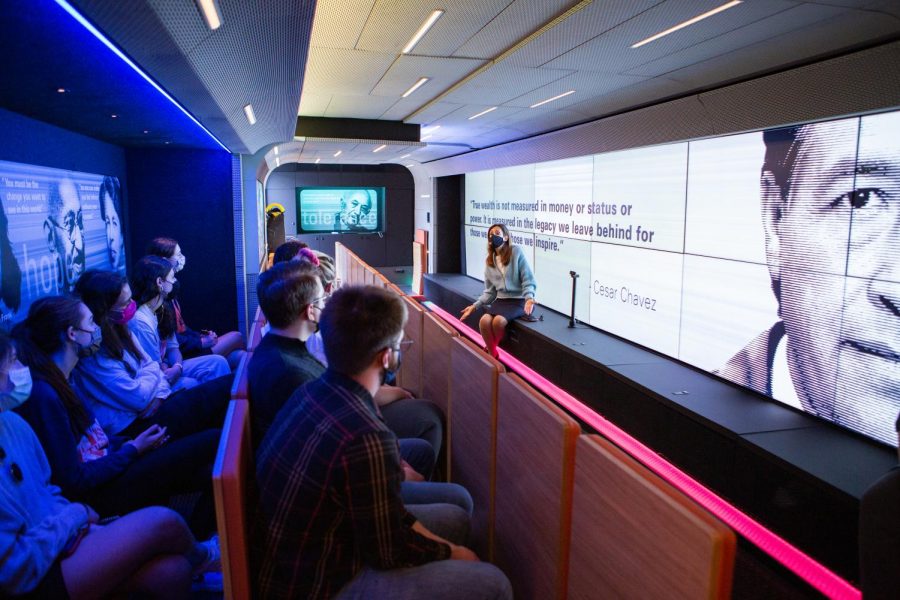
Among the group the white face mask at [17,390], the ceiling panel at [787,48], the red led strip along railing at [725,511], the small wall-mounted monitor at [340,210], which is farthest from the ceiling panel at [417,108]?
the small wall-mounted monitor at [340,210]

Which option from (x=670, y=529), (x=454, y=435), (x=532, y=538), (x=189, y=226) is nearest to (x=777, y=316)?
(x=454, y=435)

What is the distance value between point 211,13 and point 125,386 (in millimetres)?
1884

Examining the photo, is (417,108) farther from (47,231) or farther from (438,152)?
(438,152)

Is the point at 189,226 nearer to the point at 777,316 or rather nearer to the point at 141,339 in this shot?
the point at 141,339

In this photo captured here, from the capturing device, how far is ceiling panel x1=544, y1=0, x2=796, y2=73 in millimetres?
3100

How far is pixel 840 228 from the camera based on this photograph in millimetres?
3996

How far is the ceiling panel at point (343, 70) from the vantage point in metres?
4.54

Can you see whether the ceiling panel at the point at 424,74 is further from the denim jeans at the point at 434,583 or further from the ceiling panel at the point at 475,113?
the denim jeans at the point at 434,583

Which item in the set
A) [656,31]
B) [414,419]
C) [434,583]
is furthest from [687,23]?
[434,583]

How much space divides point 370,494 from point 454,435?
4.69ft

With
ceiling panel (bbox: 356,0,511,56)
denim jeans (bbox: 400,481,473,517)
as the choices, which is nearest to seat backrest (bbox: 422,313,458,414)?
denim jeans (bbox: 400,481,473,517)

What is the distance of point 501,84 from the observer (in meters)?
5.41

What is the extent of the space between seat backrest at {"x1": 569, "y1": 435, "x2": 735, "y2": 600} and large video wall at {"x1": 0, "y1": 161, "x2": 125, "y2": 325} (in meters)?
3.38

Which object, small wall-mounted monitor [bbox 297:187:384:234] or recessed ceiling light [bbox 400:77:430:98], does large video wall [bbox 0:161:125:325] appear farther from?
small wall-mounted monitor [bbox 297:187:384:234]
